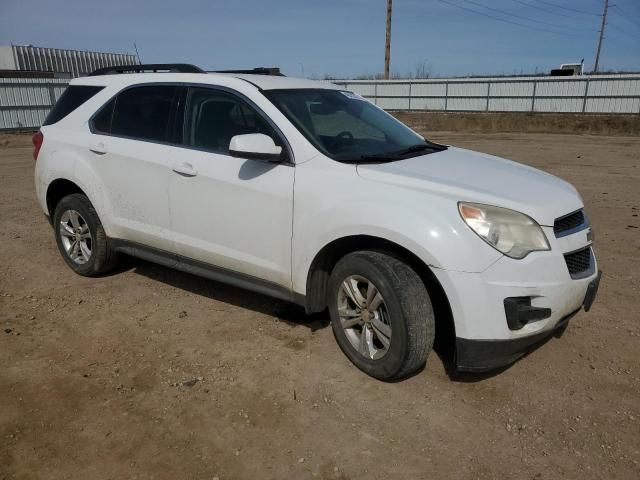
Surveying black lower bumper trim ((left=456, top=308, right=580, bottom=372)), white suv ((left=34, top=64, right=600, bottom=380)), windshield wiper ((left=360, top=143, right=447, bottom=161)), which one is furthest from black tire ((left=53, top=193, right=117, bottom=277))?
black lower bumper trim ((left=456, top=308, right=580, bottom=372))

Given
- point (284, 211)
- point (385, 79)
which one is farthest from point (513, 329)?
point (385, 79)

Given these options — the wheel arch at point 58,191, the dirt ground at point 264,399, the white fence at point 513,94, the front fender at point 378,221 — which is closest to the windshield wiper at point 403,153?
the front fender at point 378,221

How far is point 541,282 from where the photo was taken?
9.23 feet

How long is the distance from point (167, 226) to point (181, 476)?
6.88ft

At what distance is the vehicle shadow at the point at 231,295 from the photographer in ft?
13.8

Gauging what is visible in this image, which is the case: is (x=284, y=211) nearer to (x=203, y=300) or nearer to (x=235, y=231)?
(x=235, y=231)

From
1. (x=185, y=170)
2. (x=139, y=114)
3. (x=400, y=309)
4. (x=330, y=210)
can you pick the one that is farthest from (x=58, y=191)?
(x=400, y=309)

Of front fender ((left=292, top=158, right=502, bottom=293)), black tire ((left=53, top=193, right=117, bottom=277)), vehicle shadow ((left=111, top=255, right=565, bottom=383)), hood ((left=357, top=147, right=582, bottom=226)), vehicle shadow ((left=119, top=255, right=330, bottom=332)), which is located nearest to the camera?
front fender ((left=292, top=158, right=502, bottom=293))

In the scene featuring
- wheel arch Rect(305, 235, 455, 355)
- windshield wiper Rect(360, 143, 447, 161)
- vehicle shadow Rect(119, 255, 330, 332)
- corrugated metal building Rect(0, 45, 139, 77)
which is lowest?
vehicle shadow Rect(119, 255, 330, 332)

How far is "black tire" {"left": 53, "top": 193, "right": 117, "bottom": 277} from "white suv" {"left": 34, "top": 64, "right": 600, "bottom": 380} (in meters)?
0.02

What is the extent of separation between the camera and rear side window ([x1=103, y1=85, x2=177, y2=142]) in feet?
→ 13.7

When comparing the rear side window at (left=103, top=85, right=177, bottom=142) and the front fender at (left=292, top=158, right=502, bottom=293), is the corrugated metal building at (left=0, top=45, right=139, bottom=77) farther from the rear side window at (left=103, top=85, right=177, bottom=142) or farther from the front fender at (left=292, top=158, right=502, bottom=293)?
the front fender at (left=292, top=158, right=502, bottom=293)

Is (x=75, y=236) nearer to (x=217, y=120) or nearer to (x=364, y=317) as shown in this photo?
(x=217, y=120)

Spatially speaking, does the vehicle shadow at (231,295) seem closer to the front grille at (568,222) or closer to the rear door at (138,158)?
the rear door at (138,158)
